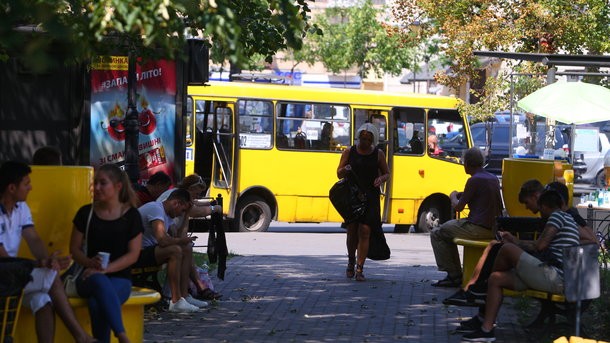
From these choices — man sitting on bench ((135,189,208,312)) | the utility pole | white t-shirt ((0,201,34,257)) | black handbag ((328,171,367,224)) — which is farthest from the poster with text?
white t-shirt ((0,201,34,257))

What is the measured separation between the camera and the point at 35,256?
766 centimetres

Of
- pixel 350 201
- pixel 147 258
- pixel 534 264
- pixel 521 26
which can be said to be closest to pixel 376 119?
pixel 521 26

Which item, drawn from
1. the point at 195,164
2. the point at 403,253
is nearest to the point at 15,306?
the point at 403,253

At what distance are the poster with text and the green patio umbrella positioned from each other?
506 cm

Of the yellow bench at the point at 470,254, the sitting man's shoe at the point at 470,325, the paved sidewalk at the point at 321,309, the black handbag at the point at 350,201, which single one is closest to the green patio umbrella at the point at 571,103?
the paved sidewalk at the point at 321,309

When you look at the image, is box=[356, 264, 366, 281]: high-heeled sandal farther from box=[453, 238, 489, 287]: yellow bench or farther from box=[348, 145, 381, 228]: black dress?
box=[453, 238, 489, 287]: yellow bench

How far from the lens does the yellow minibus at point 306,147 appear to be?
21.5 metres

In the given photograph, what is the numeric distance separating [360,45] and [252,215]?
37.1 meters

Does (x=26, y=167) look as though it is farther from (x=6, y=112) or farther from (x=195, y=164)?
(x=195, y=164)

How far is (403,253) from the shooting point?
18.4m

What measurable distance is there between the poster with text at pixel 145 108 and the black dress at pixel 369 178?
4.76 m

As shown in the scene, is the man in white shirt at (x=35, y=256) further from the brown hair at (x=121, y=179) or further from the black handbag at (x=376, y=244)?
the black handbag at (x=376, y=244)

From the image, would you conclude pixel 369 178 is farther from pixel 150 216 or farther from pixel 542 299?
pixel 542 299

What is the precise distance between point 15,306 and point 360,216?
6.38 m
